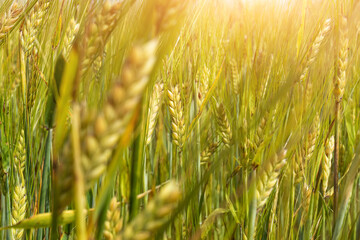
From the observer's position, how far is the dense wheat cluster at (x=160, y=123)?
0.16 m

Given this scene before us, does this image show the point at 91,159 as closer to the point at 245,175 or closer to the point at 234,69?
the point at 245,175

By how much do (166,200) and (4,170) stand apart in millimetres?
600

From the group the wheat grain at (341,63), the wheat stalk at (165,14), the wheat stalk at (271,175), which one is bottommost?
the wheat stalk at (271,175)

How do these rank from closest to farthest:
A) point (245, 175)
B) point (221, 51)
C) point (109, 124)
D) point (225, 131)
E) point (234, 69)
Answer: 1. point (109, 124)
2. point (245, 175)
3. point (225, 131)
4. point (234, 69)
5. point (221, 51)

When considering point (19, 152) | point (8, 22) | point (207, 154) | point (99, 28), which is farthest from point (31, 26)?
point (99, 28)

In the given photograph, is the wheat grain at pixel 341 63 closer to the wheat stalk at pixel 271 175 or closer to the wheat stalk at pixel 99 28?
the wheat stalk at pixel 271 175

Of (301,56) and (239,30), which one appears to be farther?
(239,30)

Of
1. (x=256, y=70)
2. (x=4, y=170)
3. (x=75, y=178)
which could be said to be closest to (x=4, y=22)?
(x=4, y=170)

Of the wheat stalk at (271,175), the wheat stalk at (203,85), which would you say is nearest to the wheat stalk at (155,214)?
the wheat stalk at (271,175)

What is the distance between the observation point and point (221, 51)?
3.13ft

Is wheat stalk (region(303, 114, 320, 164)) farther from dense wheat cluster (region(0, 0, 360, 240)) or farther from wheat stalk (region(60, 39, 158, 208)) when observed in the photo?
wheat stalk (region(60, 39, 158, 208))

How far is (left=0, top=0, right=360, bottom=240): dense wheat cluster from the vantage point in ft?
0.52

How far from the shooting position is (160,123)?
41 centimetres

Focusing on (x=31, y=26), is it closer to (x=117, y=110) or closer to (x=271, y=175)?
(x=271, y=175)
